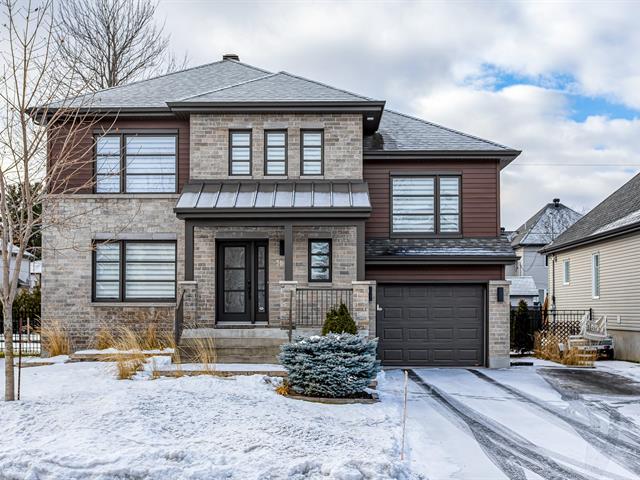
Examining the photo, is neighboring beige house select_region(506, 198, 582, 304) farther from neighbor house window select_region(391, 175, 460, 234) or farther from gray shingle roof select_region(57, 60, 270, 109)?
gray shingle roof select_region(57, 60, 270, 109)

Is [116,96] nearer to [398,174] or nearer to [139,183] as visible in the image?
[139,183]

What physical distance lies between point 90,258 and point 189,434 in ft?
31.1

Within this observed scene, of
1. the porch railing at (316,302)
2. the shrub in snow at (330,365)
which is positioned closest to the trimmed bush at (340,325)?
the shrub in snow at (330,365)

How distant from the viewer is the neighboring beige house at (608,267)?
65.4 ft

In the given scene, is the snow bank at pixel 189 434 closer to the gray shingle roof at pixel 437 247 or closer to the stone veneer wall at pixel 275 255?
the stone veneer wall at pixel 275 255

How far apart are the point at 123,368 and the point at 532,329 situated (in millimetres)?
14040

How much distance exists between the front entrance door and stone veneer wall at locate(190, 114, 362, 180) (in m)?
1.86

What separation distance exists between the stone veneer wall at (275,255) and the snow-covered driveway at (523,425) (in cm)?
297

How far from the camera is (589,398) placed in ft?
42.8

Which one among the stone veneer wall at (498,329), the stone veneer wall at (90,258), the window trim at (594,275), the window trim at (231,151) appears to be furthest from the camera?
the window trim at (594,275)

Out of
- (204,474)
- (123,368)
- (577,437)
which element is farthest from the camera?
(123,368)

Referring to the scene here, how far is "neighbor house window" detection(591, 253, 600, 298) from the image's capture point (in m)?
23.0

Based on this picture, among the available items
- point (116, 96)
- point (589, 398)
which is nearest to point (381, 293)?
point (589, 398)

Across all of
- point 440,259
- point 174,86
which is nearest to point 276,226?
point 440,259
